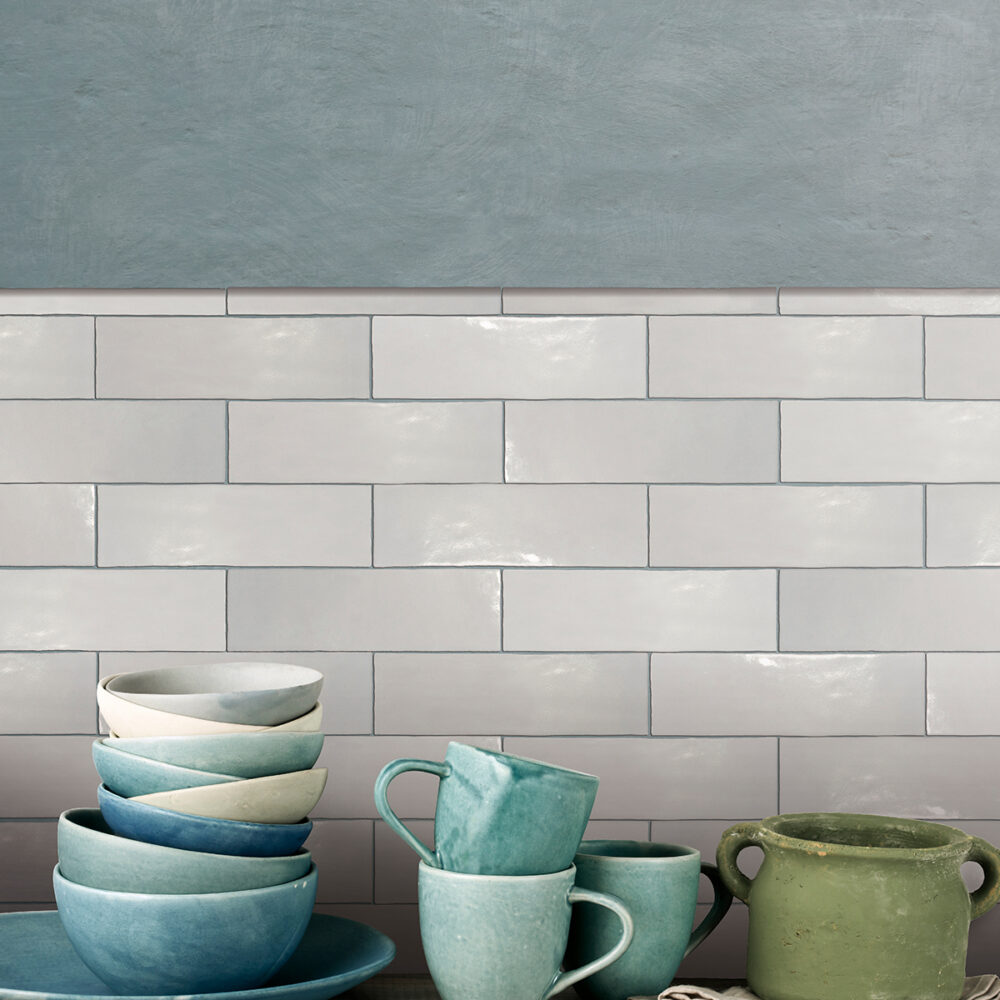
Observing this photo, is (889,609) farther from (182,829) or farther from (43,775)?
(43,775)

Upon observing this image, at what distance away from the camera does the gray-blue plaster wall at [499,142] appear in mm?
1042

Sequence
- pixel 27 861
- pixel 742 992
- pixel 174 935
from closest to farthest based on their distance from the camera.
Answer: pixel 174 935
pixel 742 992
pixel 27 861

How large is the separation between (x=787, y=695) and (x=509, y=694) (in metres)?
0.29

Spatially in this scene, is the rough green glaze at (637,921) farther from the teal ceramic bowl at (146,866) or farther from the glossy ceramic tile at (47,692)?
the glossy ceramic tile at (47,692)

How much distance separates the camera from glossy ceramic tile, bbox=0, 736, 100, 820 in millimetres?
1032

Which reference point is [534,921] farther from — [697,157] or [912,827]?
[697,157]

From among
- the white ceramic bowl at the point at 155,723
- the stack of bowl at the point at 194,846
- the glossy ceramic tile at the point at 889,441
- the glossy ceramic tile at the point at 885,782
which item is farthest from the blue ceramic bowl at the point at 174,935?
the glossy ceramic tile at the point at 889,441

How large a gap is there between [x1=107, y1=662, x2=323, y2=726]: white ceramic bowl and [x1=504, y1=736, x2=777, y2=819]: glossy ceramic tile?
27 centimetres

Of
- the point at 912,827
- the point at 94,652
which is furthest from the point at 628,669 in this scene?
the point at 94,652

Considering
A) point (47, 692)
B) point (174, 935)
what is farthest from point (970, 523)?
point (47, 692)

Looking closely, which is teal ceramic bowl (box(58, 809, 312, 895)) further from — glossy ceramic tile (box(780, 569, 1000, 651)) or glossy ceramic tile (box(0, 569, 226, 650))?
glossy ceramic tile (box(780, 569, 1000, 651))

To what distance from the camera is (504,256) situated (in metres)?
1.05

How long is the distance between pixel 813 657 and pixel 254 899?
→ 23.6 inches

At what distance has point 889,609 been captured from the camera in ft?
3.42
